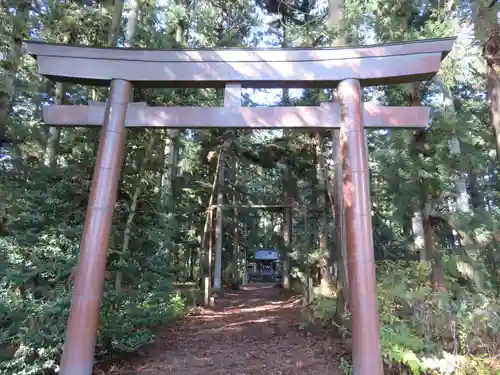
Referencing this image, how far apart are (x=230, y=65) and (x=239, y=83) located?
0.30 meters

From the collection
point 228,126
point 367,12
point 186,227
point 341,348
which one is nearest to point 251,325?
point 341,348

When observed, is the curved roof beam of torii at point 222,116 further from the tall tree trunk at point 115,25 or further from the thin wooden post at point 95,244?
the tall tree trunk at point 115,25

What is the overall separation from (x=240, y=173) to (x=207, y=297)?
8232 millimetres

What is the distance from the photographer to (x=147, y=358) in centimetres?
627

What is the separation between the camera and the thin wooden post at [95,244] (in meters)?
4.26

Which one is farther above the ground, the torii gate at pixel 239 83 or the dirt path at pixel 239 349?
the torii gate at pixel 239 83

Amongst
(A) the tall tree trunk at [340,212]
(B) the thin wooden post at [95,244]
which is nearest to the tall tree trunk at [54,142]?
(B) the thin wooden post at [95,244]

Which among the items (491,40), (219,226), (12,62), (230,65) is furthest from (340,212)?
(219,226)

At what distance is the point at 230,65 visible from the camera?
523 cm

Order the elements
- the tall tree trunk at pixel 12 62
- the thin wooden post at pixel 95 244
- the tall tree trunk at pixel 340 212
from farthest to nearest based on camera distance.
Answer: the tall tree trunk at pixel 340 212, the tall tree trunk at pixel 12 62, the thin wooden post at pixel 95 244

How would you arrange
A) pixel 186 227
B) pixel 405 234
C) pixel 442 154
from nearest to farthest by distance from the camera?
pixel 442 154
pixel 186 227
pixel 405 234

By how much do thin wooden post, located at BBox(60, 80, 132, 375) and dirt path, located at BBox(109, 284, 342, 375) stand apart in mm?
1488

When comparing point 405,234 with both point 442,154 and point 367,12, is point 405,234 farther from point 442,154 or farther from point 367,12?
point 367,12

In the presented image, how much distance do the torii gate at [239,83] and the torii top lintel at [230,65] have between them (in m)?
0.01
